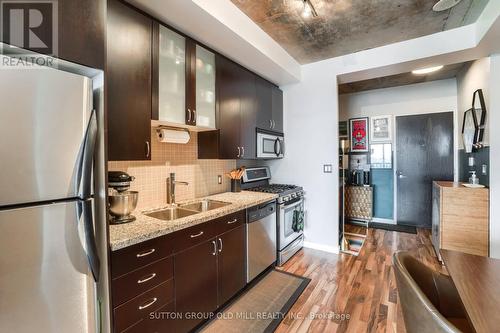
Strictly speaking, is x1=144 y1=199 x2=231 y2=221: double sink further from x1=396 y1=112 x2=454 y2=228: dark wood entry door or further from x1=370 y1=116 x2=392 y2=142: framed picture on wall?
x1=396 y1=112 x2=454 y2=228: dark wood entry door

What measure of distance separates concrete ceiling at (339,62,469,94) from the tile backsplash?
3.12 m

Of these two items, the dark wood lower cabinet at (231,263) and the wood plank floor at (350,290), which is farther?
the dark wood lower cabinet at (231,263)

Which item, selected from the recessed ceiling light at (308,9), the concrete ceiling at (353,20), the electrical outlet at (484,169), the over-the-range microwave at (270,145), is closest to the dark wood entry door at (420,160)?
the electrical outlet at (484,169)

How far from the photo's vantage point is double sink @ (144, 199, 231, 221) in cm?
211

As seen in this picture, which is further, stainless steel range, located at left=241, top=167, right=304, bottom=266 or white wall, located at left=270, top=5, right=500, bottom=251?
stainless steel range, located at left=241, top=167, right=304, bottom=266

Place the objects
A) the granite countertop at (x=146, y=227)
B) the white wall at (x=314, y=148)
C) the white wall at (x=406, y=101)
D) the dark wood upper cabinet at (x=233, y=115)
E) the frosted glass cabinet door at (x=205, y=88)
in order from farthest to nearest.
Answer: the white wall at (x=406, y=101)
the white wall at (x=314, y=148)
the dark wood upper cabinet at (x=233, y=115)
the frosted glass cabinet door at (x=205, y=88)
the granite countertop at (x=146, y=227)

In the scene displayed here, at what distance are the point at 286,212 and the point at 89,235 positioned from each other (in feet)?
7.48

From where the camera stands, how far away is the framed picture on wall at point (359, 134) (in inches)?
188

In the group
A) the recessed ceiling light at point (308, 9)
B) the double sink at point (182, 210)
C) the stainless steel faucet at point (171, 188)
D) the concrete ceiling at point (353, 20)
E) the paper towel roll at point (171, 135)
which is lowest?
the double sink at point (182, 210)

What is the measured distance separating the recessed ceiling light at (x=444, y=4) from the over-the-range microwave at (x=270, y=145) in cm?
205

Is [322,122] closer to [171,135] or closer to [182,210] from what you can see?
[171,135]

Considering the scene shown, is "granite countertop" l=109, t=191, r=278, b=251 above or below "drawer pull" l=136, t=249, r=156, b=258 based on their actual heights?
above

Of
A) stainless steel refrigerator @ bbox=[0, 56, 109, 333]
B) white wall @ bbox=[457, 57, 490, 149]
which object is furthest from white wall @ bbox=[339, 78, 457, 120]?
stainless steel refrigerator @ bbox=[0, 56, 109, 333]

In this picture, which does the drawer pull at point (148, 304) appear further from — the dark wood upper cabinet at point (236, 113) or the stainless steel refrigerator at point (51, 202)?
the dark wood upper cabinet at point (236, 113)
